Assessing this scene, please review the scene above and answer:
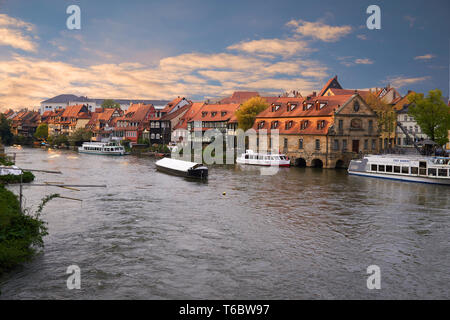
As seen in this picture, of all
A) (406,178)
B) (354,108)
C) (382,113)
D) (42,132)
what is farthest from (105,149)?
(406,178)

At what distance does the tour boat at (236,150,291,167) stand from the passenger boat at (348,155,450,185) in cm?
1247

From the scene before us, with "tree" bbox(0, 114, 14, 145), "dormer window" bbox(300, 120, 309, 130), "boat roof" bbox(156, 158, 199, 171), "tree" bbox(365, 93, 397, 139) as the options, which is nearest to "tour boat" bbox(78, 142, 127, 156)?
"boat roof" bbox(156, 158, 199, 171)

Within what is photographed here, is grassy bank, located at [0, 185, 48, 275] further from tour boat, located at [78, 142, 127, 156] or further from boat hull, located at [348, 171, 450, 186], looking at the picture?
tour boat, located at [78, 142, 127, 156]

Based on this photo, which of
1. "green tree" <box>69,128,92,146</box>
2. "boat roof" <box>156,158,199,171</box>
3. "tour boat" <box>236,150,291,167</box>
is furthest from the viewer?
"green tree" <box>69,128,92,146</box>

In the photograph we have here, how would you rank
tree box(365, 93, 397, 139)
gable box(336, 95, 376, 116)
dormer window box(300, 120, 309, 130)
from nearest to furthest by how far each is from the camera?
gable box(336, 95, 376, 116)
dormer window box(300, 120, 309, 130)
tree box(365, 93, 397, 139)

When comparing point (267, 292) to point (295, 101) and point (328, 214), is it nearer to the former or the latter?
point (328, 214)

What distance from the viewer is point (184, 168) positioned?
167ft

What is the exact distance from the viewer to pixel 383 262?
19.0 metres

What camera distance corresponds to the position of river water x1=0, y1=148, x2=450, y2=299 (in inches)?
620

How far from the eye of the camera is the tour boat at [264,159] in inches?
2539

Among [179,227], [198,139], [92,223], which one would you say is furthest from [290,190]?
[198,139]

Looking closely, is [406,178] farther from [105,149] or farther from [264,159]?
[105,149]

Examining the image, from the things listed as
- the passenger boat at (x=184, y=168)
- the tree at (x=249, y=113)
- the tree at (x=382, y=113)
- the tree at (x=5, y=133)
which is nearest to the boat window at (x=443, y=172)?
the passenger boat at (x=184, y=168)

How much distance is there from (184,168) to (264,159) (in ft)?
63.6
